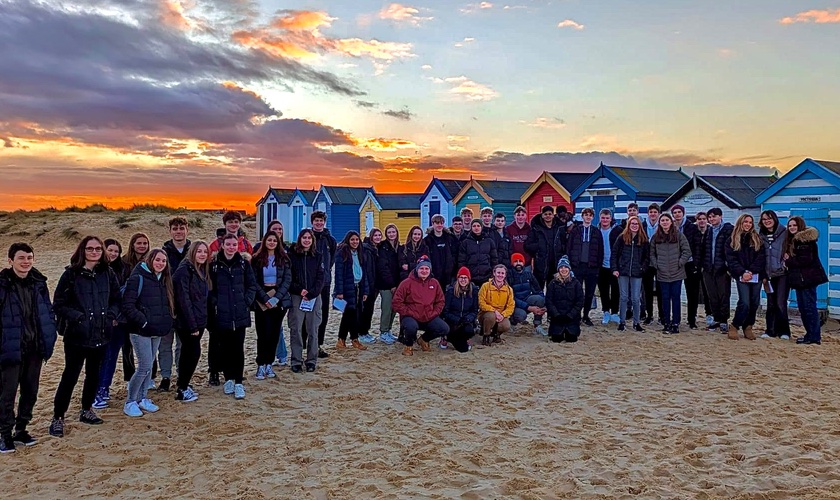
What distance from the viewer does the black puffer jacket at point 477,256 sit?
9.52 meters

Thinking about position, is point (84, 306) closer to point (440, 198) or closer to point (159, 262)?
point (159, 262)

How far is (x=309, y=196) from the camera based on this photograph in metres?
32.8

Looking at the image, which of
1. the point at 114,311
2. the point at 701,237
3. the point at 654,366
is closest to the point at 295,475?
the point at 114,311

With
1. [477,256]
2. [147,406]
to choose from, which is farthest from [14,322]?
[477,256]

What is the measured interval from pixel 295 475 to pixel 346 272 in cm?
436

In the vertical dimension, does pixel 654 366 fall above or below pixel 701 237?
below

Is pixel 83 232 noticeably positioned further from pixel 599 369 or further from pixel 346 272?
pixel 599 369

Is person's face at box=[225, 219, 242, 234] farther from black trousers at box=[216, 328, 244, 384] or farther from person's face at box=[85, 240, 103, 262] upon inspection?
person's face at box=[85, 240, 103, 262]

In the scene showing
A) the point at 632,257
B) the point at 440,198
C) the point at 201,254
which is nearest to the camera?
the point at 201,254

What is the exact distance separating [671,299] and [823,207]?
3.69m

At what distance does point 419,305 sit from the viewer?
336 inches

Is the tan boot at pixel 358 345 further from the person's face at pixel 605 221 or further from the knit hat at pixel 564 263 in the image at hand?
the person's face at pixel 605 221

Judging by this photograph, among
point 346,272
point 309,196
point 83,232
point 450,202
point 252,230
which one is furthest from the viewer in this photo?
point 252,230

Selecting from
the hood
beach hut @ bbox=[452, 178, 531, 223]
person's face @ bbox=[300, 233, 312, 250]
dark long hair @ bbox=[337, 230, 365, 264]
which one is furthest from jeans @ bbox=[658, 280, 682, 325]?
beach hut @ bbox=[452, 178, 531, 223]
